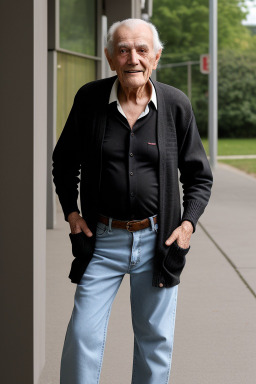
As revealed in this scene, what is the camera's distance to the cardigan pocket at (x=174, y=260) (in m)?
3.29

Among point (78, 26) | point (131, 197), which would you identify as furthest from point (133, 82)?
point (78, 26)

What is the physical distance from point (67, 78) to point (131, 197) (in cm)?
834

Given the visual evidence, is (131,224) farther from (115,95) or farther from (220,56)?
(220,56)

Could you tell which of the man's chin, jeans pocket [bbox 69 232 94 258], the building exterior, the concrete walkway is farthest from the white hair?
the concrete walkway

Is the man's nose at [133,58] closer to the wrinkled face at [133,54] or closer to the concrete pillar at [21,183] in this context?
the wrinkled face at [133,54]

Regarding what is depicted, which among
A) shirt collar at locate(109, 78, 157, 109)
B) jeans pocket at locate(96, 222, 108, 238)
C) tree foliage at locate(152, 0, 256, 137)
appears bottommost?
jeans pocket at locate(96, 222, 108, 238)

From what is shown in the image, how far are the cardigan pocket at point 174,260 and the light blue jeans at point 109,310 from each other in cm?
6

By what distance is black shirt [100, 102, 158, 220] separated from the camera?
3205mm

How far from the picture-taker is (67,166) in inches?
134

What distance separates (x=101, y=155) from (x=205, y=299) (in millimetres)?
3345

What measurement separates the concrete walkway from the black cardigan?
136 cm

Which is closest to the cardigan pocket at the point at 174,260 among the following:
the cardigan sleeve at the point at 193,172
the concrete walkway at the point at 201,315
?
the cardigan sleeve at the point at 193,172

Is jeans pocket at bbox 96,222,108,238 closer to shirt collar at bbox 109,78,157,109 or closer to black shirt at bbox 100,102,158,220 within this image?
black shirt at bbox 100,102,158,220

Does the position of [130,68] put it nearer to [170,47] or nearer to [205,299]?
[205,299]
